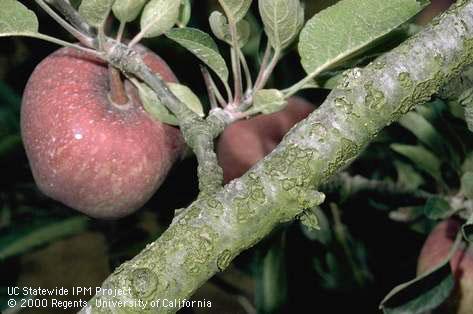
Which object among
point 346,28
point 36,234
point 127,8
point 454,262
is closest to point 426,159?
point 454,262

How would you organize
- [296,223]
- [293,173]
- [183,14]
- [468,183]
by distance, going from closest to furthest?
[293,173], [183,14], [468,183], [296,223]

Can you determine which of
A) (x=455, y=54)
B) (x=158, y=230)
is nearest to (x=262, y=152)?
(x=158, y=230)

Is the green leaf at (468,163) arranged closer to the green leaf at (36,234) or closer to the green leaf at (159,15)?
the green leaf at (159,15)

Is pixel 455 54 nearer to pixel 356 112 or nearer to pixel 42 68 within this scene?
pixel 356 112

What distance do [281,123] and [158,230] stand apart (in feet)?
0.89

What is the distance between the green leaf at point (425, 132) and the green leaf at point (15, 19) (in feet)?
1.77

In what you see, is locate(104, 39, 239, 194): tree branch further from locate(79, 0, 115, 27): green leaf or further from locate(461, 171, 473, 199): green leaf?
locate(461, 171, 473, 199): green leaf

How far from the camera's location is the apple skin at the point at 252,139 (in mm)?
1303

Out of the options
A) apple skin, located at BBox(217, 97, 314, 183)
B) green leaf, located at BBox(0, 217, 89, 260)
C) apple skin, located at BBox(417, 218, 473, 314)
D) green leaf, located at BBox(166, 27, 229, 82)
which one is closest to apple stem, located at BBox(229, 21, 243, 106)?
green leaf, located at BBox(166, 27, 229, 82)

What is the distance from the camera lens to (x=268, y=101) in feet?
2.28

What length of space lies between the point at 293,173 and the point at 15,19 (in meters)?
→ 0.27

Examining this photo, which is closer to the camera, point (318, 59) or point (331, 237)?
point (318, 59)

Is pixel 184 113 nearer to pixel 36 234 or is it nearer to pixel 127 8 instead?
pixel 127 8

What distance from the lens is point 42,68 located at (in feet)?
2.54
